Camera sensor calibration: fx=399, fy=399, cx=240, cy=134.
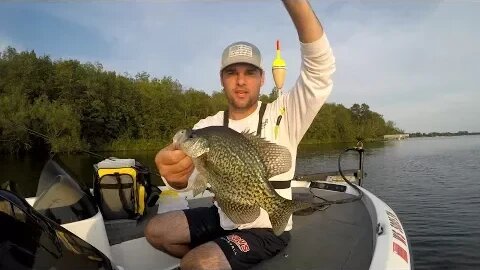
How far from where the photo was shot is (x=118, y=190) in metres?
4.07

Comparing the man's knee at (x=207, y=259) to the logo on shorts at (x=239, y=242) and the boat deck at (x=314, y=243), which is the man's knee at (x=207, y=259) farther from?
the boat deck at (x=314, y=243)

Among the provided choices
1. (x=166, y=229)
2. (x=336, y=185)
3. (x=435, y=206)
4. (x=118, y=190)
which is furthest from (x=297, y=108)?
(x=435, y=206)

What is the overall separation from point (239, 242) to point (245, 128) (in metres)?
0.86

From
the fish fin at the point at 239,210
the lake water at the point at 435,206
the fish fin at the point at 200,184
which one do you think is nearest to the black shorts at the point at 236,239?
the fish fin at the point at 239,210

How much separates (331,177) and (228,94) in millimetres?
3895

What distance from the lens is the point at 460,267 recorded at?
7.22 meters

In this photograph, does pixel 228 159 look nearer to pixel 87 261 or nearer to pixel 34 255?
pixel 87 261

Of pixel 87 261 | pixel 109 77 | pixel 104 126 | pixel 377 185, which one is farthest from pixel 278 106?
pixel 109 77

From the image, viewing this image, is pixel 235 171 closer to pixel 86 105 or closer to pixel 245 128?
pixel 245 128

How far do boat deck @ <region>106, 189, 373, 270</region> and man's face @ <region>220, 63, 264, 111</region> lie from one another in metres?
1.23

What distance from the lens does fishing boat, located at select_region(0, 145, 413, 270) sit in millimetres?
1942

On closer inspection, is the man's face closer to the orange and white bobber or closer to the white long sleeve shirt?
the white long sleeve shirt

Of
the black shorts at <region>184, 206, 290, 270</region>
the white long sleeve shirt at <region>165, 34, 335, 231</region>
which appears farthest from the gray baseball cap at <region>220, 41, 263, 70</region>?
the black shorts at <region>184, 206, 290, 270</region>

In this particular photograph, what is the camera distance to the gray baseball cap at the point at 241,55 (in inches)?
114
